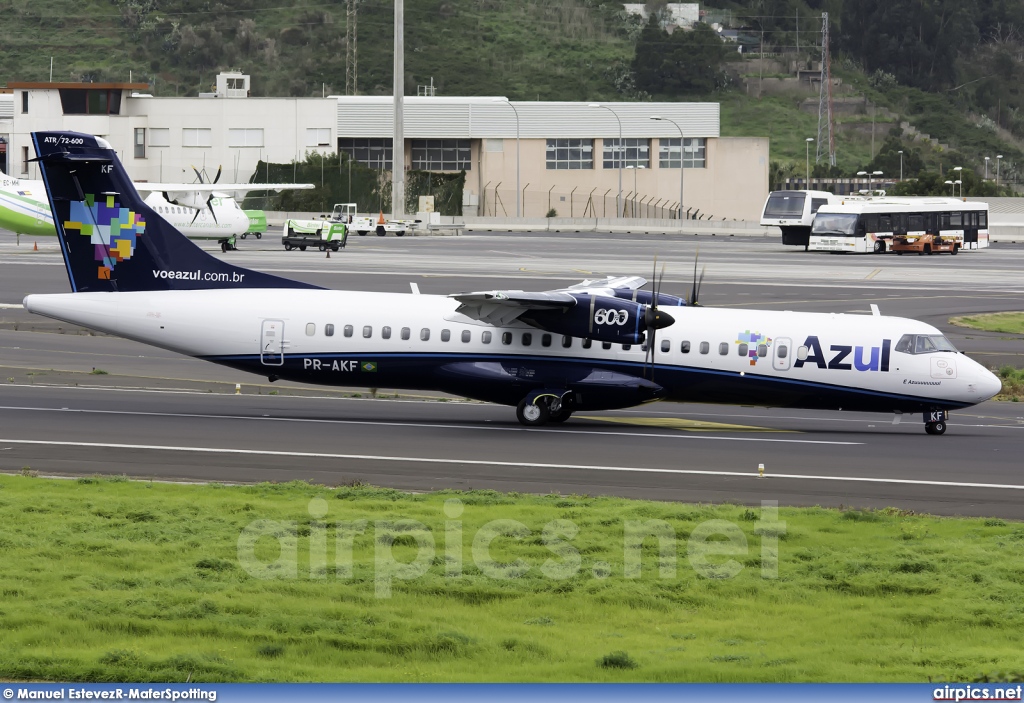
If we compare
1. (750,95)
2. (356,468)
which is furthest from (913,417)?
(750,95)

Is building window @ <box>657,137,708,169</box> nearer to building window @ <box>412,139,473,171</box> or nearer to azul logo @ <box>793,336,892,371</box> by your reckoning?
building window @ <box>412,139,473,171</box>

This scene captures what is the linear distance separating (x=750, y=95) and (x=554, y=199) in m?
64.3

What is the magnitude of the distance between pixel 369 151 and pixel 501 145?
45.3 feet

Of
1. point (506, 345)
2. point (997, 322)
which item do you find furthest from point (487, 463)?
point (997, 322)

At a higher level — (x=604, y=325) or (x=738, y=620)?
(x=604, y=325)

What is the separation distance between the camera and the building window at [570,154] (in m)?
131

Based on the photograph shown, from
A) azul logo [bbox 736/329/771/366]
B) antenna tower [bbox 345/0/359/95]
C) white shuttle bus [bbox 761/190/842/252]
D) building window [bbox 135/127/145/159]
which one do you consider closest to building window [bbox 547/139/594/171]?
antenna tower [bbox 345/0/359/95]

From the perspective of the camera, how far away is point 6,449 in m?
23.6

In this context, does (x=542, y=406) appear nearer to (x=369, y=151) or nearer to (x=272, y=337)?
(x=272, y=337)

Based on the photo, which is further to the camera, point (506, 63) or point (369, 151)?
point (506, 63)

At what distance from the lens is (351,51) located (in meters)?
174

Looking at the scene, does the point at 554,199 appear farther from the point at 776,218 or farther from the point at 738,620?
the point at 738,620

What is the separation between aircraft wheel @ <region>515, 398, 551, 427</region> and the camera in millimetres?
28234

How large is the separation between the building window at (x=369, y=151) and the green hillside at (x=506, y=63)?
135ft
